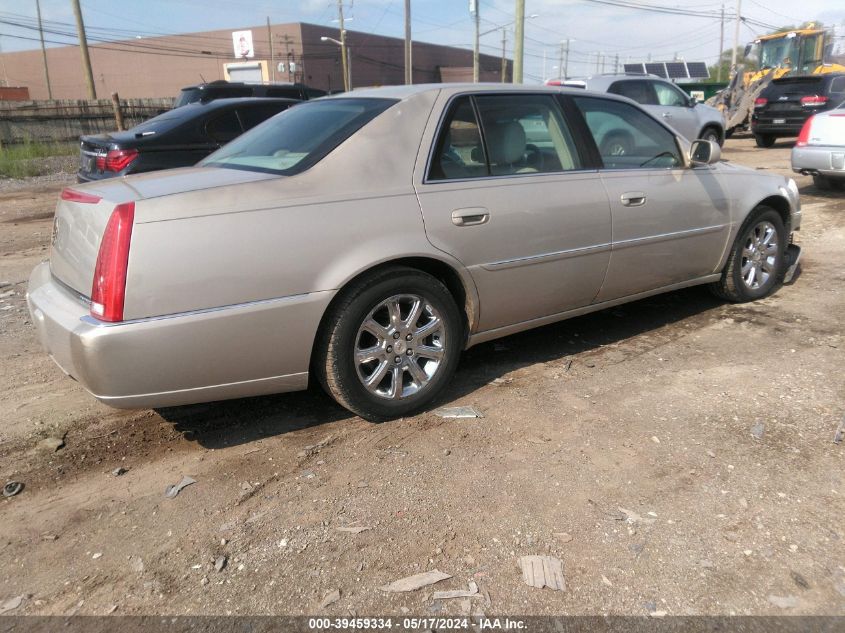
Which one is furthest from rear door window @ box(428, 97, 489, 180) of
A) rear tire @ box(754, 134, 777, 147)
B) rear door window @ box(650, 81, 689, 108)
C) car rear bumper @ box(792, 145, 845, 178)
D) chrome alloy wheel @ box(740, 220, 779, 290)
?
rear tire @ box(754, 134, 777, 147)

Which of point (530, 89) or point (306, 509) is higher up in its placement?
point (530, 89)

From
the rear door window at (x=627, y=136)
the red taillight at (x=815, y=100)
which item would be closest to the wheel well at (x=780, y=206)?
the rear door window at (x=627, y=136)

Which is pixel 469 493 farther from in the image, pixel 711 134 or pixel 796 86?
pixel 796 86

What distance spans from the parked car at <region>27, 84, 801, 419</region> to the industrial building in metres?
57.0

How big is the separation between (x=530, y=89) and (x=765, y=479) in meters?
2.52

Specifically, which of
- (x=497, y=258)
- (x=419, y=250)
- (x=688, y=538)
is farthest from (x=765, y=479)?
(x=419, y=250)

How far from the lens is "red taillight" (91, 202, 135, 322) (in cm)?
276

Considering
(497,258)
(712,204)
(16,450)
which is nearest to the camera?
(16,450)

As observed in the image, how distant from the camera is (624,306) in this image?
5.45m

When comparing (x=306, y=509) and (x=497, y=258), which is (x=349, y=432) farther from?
(x=497, y=258)

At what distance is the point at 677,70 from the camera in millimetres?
30172

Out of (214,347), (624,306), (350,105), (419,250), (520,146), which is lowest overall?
(624,306)

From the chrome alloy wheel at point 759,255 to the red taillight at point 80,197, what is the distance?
4.38 meters

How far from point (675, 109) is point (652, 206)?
10.4m
